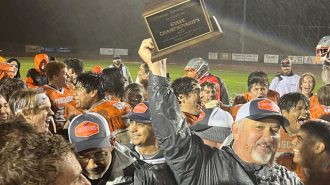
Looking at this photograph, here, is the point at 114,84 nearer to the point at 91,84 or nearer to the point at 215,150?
the point at 91,84

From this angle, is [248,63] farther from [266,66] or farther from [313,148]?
[313,148]

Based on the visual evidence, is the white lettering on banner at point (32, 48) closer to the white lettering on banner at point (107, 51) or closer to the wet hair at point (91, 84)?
the white lettering on banner at point (107, 51)

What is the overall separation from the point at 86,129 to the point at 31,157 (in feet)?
5.42

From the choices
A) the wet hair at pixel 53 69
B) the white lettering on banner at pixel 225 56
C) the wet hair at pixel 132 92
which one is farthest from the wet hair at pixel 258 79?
the white lettering on banner at pixel 225 56

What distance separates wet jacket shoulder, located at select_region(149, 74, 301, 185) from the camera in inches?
101

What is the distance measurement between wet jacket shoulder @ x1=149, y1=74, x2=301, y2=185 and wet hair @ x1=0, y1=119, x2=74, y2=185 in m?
1.10

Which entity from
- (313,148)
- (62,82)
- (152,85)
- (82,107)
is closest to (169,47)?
(152,85)

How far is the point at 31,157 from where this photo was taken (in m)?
1.32

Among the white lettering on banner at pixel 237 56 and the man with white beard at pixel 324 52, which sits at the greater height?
the white lettering on banner at pixel 237 56

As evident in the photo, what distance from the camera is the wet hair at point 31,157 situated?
129 centimetres

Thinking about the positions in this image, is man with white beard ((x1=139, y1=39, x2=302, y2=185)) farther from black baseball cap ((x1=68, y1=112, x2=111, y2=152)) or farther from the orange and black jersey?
the orange and black jersey

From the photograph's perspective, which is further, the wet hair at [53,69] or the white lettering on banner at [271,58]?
the white lettering on banner at [271,58]

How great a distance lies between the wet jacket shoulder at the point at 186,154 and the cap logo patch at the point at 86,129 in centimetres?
51

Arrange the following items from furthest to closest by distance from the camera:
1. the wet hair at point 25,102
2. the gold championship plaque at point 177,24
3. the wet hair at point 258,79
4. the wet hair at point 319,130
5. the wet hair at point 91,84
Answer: the wet hair at point 258,79 < the wet hair at point 91,84 < the wet hair at point 25,102 < the wet hair at point 319,130 < the gold championship plaque at point 177,24
